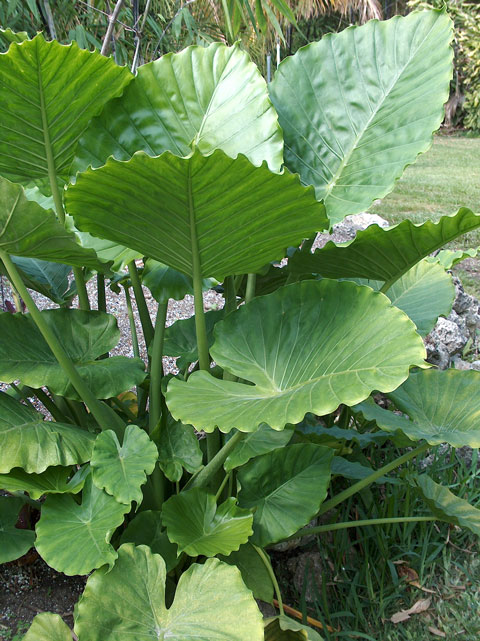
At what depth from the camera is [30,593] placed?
127 cm

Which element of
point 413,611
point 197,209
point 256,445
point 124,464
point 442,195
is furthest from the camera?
point 442,195

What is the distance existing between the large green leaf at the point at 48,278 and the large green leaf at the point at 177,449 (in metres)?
0.47

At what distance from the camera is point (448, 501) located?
4.27ft

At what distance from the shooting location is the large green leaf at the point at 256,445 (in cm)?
107

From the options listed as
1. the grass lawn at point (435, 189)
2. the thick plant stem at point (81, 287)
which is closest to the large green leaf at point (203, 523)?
the thick plant stem at point (81, 287)

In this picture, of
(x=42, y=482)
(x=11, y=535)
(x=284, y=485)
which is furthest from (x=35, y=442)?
(x=284, y=485)

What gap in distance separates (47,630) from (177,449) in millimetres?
355

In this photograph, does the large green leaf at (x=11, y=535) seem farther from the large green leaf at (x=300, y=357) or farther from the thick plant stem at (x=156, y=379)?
the large green leaf at (x=300, y=357)

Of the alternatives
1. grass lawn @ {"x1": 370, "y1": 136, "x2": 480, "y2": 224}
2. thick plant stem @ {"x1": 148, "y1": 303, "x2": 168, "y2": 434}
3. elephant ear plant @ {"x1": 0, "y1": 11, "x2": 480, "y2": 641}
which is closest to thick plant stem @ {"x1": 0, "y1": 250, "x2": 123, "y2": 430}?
elephant ear plant @ {"x1": 0, "y1": 11, "x2": 480, "y2": 641}

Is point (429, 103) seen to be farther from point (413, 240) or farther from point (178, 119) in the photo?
point (178, 119)

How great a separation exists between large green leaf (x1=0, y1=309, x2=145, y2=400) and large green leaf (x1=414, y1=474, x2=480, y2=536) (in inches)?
24.1

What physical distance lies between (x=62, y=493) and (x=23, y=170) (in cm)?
63

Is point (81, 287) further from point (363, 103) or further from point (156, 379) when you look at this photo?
point (363, 103)

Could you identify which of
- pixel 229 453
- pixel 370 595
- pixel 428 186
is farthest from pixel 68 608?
pixel 428 186
